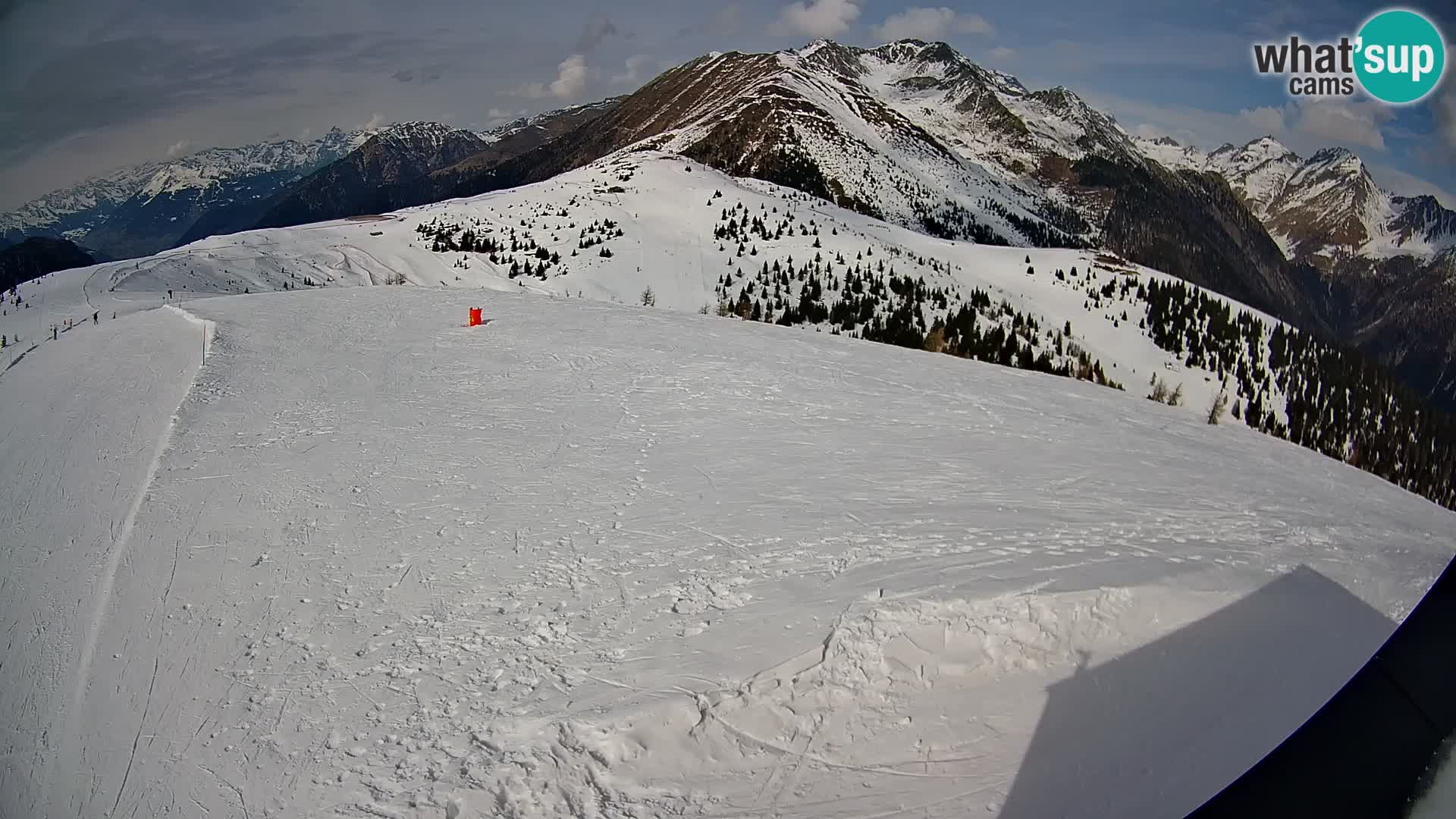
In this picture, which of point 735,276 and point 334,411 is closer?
point 334,411

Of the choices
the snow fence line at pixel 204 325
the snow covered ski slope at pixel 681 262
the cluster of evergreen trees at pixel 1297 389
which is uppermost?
the snow covered ski slope at pixel 681 262

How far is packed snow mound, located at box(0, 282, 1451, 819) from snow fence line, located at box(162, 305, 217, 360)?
922 millimetres

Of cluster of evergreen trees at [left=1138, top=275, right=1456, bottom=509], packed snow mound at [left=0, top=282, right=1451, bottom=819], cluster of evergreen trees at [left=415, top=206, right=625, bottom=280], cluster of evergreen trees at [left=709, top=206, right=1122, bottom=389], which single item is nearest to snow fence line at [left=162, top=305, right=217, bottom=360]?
packed snow mound at [left=0, top=282, right=1451, bottom=819]

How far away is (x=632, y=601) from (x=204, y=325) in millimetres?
11015

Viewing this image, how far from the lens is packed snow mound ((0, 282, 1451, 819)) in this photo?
3924mm

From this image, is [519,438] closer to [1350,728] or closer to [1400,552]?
[1350,728]

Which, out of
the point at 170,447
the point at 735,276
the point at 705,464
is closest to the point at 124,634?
the point at 170,447

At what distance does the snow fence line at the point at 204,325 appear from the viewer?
35.6 feet

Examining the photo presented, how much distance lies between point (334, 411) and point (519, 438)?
261cm

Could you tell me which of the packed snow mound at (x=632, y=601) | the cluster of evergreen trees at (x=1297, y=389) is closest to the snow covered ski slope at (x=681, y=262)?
the cluster of evergreen trees at (x=1297, y=389)

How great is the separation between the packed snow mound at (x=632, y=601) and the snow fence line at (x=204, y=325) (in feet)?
3.02

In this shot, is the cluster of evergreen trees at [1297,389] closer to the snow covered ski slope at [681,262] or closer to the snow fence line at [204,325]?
the snow covered ski slope at [681,262]

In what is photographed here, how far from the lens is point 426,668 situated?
462 centimetres

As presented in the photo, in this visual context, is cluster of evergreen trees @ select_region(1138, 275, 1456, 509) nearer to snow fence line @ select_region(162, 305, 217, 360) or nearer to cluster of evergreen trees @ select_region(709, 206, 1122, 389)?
cluster of evergreen trees @ select_region(709, 206, 1122, 389)
